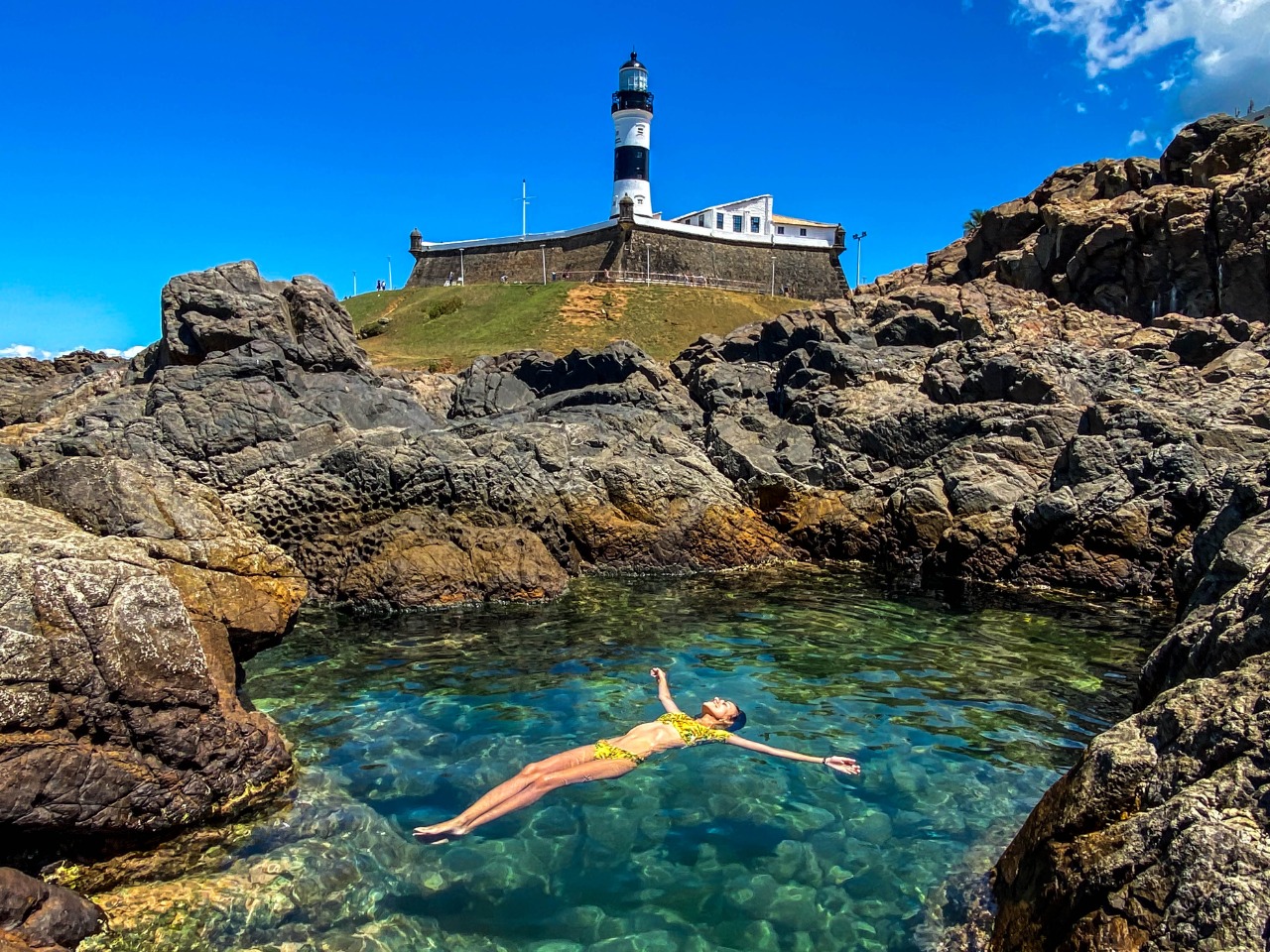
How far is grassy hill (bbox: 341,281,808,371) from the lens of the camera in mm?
63656

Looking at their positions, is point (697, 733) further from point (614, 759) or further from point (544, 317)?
point (544, 317)

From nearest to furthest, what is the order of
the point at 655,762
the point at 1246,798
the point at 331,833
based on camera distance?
the point at 1246,798 < the point at 331,833 < the point at 655,762

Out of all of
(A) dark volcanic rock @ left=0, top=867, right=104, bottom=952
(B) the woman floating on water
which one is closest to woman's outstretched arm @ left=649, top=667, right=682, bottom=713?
(B) the woman floating on water

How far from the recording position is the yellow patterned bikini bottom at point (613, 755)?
957 cm

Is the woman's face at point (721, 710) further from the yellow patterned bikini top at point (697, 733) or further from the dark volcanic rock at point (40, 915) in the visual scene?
the dark volcanic rock at point (40, 915)

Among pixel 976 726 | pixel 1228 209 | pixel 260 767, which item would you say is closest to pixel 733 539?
pixel 976 726

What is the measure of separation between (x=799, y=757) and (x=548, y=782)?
9.54ft

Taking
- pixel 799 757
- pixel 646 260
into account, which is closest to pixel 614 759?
pixel 799 757


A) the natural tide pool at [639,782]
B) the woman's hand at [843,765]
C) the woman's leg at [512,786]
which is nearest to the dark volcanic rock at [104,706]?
the natural tide pool at [639,782]

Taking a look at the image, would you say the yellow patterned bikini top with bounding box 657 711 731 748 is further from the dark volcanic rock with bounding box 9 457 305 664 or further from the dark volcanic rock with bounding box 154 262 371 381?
the dark volcanic rock with bounding box 154 262 371 381

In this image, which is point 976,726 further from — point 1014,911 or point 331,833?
point 331,833

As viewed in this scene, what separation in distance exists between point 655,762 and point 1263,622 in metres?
6.05

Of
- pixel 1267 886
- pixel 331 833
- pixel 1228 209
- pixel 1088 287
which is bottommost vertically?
pixel 331 833

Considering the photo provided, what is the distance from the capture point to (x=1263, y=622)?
6.12m
